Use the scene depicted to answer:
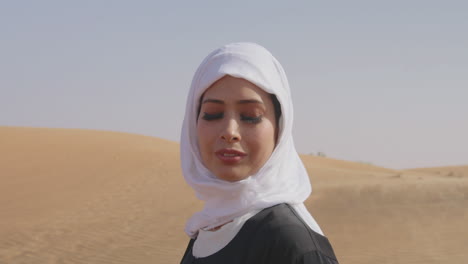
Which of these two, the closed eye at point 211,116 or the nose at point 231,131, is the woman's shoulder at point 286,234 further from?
the closed eye at point 211,116

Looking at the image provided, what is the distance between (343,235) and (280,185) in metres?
9.54

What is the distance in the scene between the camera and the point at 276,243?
1.82 meters

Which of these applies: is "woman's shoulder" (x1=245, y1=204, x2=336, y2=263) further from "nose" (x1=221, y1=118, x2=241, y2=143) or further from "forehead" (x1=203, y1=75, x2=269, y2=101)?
"forehead" (x1=203, y1=75, x2=269, y2=101)

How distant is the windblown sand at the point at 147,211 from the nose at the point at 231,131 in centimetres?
805

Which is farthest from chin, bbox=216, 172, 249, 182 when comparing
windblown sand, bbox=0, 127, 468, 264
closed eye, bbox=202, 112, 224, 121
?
windblown sand, bbox=0, 127, 468, 264

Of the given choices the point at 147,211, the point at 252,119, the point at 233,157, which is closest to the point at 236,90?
the point at 252,119

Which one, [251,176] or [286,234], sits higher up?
[251,176]

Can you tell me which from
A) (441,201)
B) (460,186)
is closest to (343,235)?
(441,201)

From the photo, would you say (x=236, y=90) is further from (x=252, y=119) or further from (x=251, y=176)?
(x=251, y=176)

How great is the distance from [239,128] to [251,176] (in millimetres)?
190

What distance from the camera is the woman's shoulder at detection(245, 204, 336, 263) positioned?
179cm

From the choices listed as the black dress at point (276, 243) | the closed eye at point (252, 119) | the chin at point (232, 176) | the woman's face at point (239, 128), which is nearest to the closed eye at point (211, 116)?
the woman's face at point (239, 128)

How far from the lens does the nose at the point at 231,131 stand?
2.08m

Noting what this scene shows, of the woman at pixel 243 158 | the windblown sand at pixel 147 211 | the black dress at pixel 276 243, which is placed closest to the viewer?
the black dress at pixel 276 243
